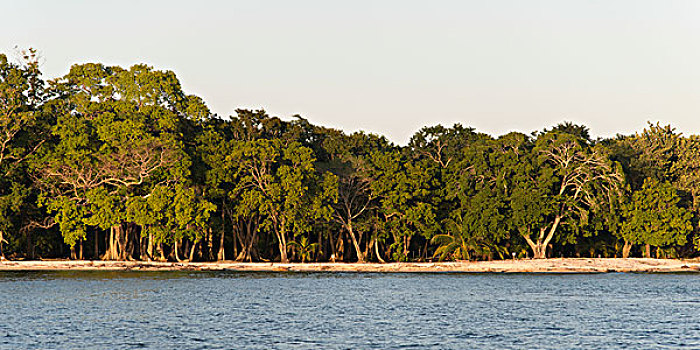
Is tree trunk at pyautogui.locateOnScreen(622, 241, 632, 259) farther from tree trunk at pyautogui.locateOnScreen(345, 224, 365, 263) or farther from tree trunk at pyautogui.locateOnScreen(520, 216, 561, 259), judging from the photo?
tree trunk at pyautogui.locateOnScreen(345, 224, 365, 263)

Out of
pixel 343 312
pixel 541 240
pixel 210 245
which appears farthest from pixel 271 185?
pixel 343 312

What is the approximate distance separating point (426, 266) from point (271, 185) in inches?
567

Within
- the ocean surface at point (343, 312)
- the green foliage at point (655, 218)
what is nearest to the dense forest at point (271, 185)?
the green foliage at point (655, 218)

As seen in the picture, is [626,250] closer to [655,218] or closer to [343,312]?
[655,218]

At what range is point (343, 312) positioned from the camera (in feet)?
148

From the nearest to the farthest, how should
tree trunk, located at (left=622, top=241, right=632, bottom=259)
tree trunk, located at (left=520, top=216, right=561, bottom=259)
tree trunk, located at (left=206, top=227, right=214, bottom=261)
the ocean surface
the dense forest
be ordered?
the ocean surface < the dense forest < tree trunk, located at (left=520, top=216, right=561, bottom=259) < tree trunk, located at (left=206, top=227, right=214, bottom=261) < tree trunk, located at (left=622, top=241, right=632, bottom=259)

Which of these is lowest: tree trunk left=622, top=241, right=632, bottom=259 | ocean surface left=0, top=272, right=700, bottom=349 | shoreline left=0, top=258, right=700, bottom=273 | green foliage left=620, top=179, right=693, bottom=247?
ocean surface left=0, top=272, right=700, bottom=349

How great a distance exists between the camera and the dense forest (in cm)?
7312

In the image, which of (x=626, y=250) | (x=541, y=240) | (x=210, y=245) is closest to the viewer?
(x=541, y=240)

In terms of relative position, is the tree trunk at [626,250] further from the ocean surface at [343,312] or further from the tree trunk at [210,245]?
the tree trunk at [210,245]

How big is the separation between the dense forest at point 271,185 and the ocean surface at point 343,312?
24.0ft

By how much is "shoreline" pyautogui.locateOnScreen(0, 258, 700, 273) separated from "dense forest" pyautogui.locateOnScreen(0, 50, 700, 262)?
2309 millimetres

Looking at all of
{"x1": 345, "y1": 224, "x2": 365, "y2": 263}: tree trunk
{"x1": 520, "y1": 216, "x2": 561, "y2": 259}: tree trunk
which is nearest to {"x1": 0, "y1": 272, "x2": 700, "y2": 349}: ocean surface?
{"x1": 520, "y1": 216, "x2": 561, "y2": 259}: tree trunk

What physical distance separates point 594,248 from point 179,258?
37256 millimetres
